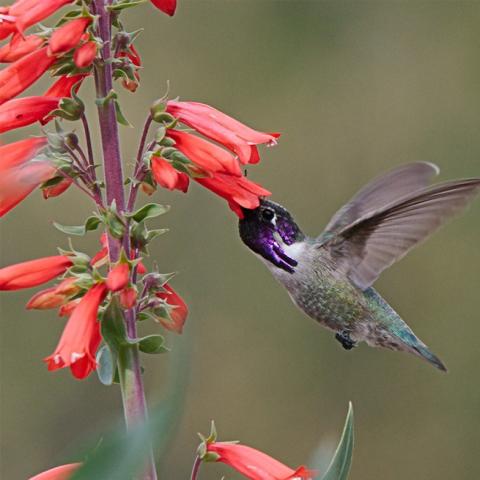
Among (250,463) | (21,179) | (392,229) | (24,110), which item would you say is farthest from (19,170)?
(392,229)

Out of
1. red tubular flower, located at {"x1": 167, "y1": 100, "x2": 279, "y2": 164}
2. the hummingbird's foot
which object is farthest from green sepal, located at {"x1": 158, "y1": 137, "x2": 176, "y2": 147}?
the hummingbird's foot

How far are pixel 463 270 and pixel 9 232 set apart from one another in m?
3.54

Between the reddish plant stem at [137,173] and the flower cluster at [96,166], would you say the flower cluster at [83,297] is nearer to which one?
the flower cluster at [96,166]

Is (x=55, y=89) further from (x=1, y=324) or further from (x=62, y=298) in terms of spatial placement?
(x=1, y=324)

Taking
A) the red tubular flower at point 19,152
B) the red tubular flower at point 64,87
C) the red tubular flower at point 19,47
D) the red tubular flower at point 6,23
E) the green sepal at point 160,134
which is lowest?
the red tubular flower at point 19,152

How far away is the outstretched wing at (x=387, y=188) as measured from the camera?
3.68 metres

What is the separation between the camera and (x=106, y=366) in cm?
283

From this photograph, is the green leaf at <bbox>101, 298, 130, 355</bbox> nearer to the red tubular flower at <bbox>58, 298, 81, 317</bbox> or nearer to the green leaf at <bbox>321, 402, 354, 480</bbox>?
the red tubular flower at <bbox>58, 298, 81, 317</bbox>

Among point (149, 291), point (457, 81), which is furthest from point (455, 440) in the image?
point (149, 291)

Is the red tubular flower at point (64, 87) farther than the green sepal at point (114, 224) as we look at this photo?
Yes

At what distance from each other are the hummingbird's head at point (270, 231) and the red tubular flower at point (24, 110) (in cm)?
78

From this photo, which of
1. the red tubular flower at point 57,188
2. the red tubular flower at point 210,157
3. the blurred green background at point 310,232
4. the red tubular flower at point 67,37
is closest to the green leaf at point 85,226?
the red tubular flower at point 57,188

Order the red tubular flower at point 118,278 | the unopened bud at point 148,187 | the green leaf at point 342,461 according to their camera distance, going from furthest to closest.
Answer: the unopened bud at point 148,187
the green leaf at point 342,461
the red tubular flower at point 118,278

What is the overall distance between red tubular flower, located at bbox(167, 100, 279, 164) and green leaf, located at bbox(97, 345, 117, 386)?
0.67 meters
